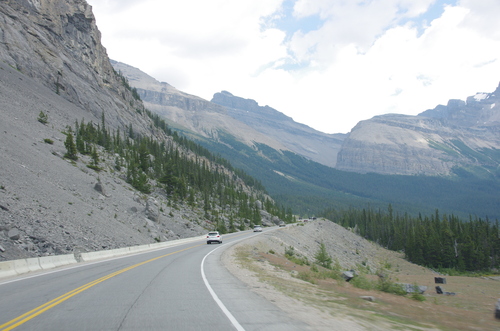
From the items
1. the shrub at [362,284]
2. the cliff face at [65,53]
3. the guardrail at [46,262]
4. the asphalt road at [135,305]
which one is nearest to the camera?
Answer: the asphalt road at [135,305]

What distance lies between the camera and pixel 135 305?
9.30 metres

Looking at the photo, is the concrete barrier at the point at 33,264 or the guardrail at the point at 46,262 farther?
the concrete barrier at the point at 33,264

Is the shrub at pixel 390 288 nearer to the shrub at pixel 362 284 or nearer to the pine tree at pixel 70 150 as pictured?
the shrub at pixel 362 284

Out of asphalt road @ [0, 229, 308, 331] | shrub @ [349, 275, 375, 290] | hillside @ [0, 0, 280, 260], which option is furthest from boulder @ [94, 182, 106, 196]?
shrub @ [349, 275, 375, 290]

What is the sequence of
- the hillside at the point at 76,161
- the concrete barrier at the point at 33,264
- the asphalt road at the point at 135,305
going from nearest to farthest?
1. the asphalt road at the point at 135,305
2. the concrete barrier at the point at 33,264
3. the hillside at the point at 76,161

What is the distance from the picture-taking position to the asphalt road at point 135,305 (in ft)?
24.5

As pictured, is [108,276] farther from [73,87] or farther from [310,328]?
[73,87]

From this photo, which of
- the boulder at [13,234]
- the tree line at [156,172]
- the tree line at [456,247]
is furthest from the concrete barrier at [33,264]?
the tree line at [456,247]

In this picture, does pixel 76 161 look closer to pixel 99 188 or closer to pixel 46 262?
pixel 99 188

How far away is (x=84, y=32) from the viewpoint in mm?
130250

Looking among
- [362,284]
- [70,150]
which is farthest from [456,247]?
[70,150]

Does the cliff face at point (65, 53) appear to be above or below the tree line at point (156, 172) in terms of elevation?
above

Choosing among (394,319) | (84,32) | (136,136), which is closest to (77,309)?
(394,319)

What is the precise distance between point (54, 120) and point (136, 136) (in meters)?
44.8
